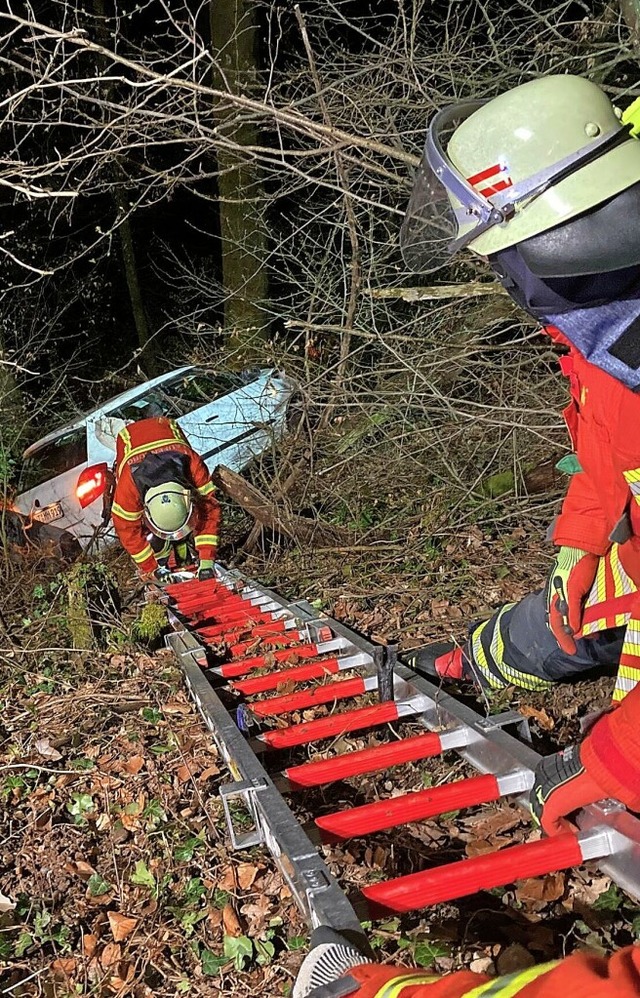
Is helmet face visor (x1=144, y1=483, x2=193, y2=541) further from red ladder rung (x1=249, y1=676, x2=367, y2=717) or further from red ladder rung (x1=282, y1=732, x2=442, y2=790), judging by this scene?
red ladder rung (x1=282, y1=732, x2=442, y2=790)

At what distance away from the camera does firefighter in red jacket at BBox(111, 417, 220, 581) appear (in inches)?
223

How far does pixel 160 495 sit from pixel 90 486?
1700 mm

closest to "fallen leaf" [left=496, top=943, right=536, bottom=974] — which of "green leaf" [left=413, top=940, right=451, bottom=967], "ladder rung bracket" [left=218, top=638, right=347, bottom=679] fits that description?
"green leaf" [left=413, top=940, right=451, bottom=967]

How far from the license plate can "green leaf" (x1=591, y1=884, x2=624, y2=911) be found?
573cm

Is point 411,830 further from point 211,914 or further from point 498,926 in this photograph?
point 211,914

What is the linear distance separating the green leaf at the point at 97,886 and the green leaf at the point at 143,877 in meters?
0.08

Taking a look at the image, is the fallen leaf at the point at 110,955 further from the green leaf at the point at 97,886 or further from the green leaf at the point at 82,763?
the green leaf at the point at 82,763

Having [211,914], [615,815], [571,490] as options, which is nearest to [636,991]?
[615,815]

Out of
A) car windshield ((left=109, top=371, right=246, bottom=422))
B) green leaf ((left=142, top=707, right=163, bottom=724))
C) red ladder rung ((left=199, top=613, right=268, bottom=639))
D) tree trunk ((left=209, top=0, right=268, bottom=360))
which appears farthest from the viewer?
tree trunk ((left=209, top=0, right=268, bottom=360))

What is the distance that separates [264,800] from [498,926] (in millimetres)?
749

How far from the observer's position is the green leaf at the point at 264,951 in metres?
2.34

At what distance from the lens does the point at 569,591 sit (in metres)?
2.80

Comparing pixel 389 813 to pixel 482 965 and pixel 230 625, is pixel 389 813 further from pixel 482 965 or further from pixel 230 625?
pixel 230 625

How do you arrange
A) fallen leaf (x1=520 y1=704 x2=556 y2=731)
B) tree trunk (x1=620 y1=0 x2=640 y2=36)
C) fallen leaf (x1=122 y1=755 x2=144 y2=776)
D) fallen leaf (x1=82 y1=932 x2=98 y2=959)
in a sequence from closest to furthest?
fallen leaf (x1=82 y1=932 x2=98 y2=959), fallen leaf (x1=520 y1=704 x2=556 y2=731), fallen leaf (x1=122 y1=755 x2=144 y2=776), tree trunk (x1=620 y1=0 x2=640 y2=36)
